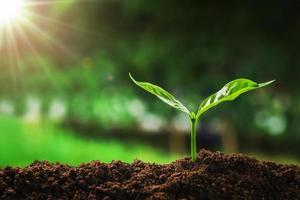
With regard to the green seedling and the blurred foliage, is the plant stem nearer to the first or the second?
the green seedling

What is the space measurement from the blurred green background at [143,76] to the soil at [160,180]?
3.92 meters

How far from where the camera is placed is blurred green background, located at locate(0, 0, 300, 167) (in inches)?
229

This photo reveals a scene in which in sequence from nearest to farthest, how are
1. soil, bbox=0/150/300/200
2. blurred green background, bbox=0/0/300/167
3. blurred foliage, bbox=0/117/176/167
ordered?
1. soil, bbox=0/150/300/200
2. blurred foliage, bbox=0/117/176/167
3. blurred green background, bbox=0/0/300/167

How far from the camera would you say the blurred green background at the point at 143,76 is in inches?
229

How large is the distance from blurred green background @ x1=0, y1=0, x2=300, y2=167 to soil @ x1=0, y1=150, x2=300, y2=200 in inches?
154

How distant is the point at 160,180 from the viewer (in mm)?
1529

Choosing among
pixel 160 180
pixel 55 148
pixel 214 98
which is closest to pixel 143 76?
pixel 55 148

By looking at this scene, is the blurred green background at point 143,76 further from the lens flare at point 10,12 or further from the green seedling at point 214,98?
the green seedling at point 214,98

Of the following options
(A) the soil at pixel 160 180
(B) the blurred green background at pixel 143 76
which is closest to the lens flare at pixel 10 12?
(B) the blurred green background at pixel 143 76

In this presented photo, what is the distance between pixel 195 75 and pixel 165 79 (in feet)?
1.12

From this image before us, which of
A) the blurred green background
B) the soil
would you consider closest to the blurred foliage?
the blurred green background

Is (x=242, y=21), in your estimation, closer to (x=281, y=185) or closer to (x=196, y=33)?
(x=196, y=33)

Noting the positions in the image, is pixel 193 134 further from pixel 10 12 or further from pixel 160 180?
pixel 10 12

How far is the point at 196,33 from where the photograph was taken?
6.05 m
